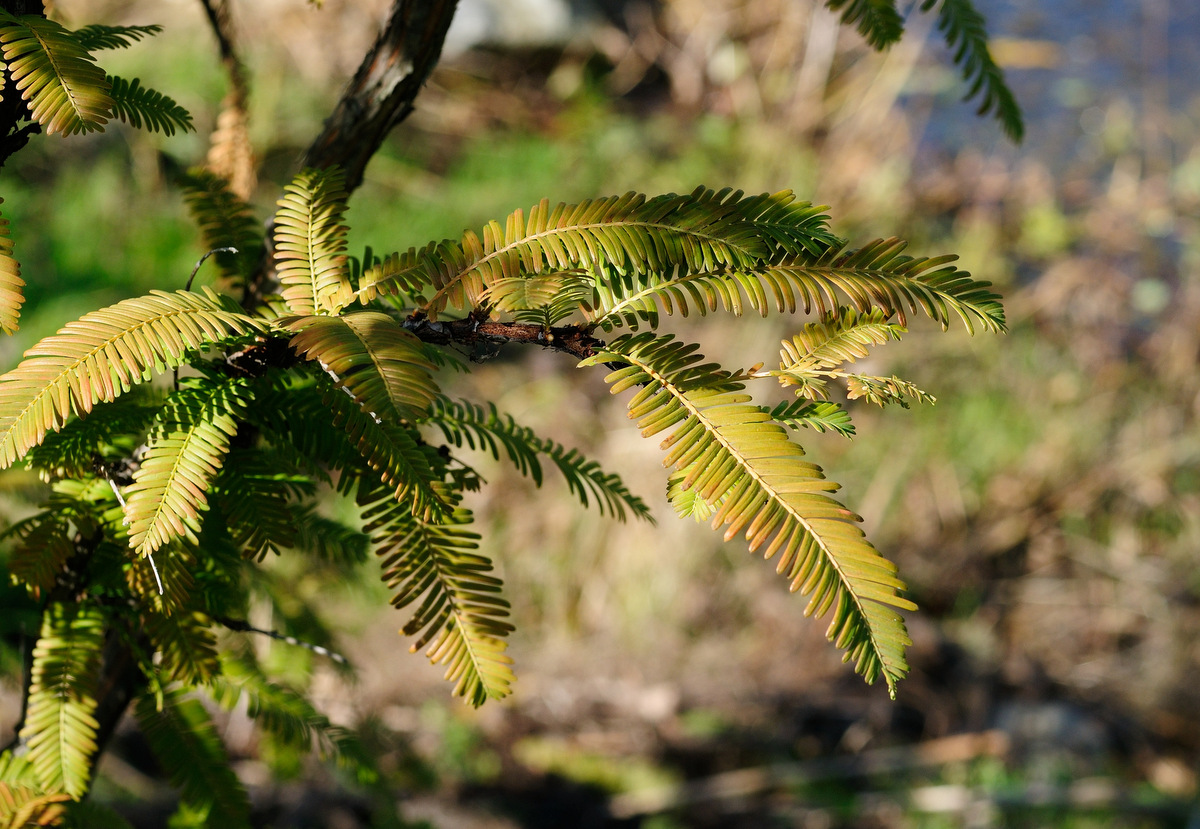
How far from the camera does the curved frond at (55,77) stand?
731mm

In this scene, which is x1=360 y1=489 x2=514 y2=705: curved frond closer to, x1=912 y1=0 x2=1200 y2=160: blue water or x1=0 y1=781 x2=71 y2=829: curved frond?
x1=0 y1=781 x2=71 y2=829: curved frond

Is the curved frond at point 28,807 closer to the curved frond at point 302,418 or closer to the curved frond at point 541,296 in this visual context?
the curved frond at point 302,418

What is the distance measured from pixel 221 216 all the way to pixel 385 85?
259mm

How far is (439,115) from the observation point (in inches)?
196

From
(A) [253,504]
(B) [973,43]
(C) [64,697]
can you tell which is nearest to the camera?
(A) [253,504]

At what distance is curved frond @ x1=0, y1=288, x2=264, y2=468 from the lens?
0.63 m

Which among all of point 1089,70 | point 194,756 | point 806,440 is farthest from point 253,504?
point 1089,70

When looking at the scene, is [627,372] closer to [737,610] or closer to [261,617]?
[261,617]

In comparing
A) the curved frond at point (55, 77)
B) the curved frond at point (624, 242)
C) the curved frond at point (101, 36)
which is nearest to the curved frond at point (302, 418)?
the curved frond at point (624, 242)

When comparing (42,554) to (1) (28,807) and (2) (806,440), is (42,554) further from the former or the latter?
(2) (806,440)

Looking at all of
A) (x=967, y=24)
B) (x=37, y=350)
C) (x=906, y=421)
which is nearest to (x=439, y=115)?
(x=906, y=421)

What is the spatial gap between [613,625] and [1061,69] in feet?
14.9

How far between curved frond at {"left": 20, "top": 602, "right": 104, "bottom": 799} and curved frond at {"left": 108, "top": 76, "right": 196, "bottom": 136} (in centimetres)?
52

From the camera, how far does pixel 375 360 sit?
2.10 feet
